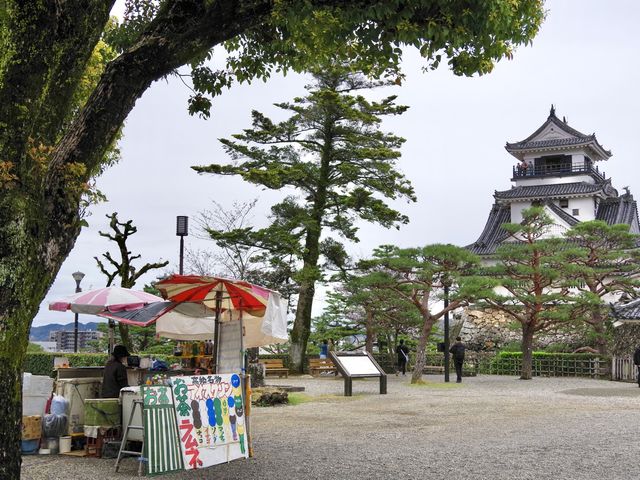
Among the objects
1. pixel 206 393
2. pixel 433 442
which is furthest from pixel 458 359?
pixel 206 393

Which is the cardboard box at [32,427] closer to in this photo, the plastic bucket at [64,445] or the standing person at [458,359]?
the plastic bucket at [64,445]

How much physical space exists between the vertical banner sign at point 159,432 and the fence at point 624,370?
22.7 metres

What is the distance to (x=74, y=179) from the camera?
5.81 metres

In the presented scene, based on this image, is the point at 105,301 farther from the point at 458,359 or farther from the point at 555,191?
the point at 555,191

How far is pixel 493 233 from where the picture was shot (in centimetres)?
4716

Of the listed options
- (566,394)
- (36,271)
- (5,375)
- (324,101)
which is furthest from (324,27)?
(324,101)

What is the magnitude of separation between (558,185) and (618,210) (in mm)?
3882

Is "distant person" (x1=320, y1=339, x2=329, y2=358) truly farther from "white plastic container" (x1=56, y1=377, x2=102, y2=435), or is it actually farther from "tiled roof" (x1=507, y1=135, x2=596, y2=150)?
"white plastic container" (x1=56, y1=377, x2=102, y2=435)

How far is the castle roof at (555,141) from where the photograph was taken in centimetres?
4703

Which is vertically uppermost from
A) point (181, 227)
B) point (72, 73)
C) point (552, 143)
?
point (552, 143)

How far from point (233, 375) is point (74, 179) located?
3518mm

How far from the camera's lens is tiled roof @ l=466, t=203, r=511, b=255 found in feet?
150

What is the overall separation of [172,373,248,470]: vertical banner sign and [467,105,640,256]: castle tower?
124 feet

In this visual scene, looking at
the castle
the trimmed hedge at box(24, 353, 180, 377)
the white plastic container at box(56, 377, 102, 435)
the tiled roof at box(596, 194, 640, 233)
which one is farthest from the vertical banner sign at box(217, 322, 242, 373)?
the tiled roof at box(596, 194, 640, 233)
